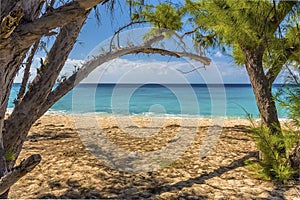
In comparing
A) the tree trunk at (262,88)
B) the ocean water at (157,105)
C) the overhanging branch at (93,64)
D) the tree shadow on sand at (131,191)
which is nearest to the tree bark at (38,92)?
the overhanging branch at (93,64)

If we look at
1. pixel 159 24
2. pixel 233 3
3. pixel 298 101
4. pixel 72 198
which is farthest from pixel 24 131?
pixel 159 24

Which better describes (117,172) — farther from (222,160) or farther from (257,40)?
(257,40)

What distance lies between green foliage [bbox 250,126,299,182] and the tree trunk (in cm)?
28

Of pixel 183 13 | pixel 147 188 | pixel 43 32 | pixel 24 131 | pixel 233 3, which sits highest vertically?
pixel 183 13

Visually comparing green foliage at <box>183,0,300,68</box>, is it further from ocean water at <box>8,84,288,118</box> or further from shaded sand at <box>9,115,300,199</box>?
shaded sand at <box>9,115,300,199</box>

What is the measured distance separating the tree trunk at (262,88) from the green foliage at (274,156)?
284 mm

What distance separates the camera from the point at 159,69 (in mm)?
4359

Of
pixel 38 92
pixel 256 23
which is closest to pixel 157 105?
pixel 256 23

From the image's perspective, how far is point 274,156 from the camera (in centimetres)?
302

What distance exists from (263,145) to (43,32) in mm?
2732

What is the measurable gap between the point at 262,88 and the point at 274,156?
0.83 metres

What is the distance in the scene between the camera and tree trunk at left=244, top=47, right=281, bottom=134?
3.31m

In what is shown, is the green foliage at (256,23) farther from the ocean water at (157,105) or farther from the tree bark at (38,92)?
the tree bark at (38,92)

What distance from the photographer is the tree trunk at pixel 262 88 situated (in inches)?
130
